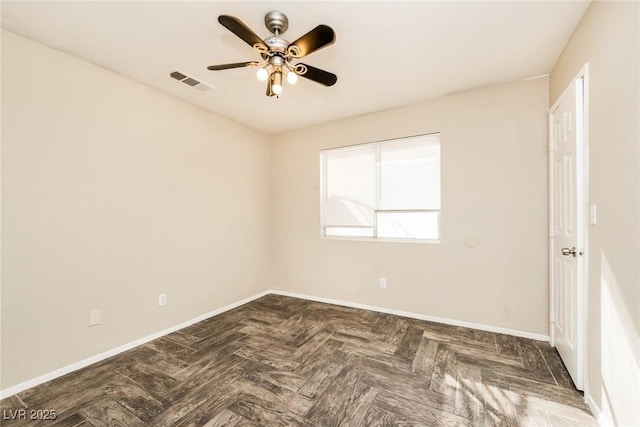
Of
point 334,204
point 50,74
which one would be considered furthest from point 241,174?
point 50,74

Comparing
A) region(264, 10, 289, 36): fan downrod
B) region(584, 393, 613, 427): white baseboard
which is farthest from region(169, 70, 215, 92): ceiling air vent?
region(584, 393, 613, 427): white baseboard

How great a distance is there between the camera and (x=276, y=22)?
1.79 metres

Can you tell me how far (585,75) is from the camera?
5.86ft

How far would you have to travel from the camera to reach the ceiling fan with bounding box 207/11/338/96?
62.3 inches

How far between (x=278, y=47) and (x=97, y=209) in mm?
2126

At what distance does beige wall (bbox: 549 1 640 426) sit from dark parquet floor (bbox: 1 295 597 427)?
1.48ft

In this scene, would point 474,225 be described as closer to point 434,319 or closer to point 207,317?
point 434,319

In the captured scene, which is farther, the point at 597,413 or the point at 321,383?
the point at 321,383

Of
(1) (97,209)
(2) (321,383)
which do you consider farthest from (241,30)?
(2) (321,383)

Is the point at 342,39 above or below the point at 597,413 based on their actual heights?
above

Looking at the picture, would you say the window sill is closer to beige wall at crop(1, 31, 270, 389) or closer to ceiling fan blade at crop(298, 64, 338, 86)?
beige wall at crop(1, 31, 270, 389)

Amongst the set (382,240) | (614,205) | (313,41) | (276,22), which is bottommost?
(382,240)

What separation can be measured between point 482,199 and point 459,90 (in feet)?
4.01

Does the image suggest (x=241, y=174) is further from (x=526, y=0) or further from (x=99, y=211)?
(x=526, y=0)
